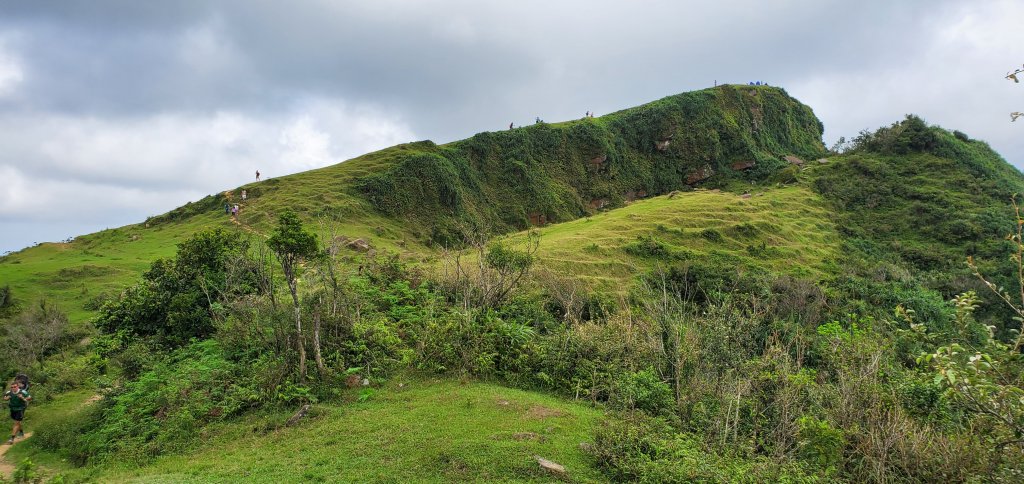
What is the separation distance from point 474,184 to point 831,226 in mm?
35195

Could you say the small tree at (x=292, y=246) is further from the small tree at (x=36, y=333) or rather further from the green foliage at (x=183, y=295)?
the small tree at (x=36, y=333)

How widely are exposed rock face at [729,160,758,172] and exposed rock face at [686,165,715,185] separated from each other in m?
2.79

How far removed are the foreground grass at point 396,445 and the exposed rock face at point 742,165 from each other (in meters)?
62.9

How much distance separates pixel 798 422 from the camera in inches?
406

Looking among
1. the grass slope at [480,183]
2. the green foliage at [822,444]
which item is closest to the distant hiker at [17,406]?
the grass slope at [480,183]

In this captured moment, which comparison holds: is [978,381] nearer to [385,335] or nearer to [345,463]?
[345,463]

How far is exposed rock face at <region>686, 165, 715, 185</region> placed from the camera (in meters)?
69.4

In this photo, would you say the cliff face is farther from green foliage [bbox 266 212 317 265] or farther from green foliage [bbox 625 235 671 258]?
green foliage [bbox 266 212 317 265]

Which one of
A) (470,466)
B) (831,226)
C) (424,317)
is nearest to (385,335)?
(424,317)

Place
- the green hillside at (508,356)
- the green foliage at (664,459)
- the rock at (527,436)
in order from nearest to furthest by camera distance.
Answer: the green foliage at (664,459) < the green hillside at (508,356) < the rock at (527,436)

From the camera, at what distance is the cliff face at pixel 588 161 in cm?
5141

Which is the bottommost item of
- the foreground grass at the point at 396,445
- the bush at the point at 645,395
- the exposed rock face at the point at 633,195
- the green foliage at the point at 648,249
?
the bush at the point at 645,395

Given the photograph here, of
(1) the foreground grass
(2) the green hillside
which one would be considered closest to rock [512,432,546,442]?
(1) the foreground grass

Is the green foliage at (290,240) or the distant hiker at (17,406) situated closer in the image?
the distant hiker at (17,406)
